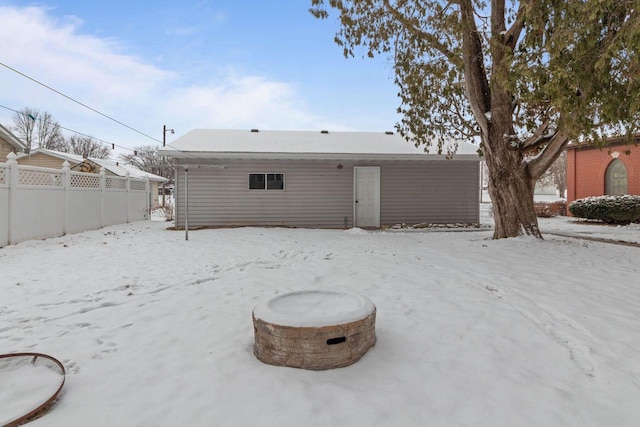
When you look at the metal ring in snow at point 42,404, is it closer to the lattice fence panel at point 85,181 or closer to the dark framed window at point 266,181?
the lattice fence panel at point 85,181

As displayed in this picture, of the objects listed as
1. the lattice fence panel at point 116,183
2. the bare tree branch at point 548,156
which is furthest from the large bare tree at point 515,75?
the lattice fence panel at point 116,183

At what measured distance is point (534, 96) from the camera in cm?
580

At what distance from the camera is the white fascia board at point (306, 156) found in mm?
10865

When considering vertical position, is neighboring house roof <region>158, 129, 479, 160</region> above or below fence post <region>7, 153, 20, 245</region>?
above

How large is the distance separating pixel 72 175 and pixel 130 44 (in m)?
5.83

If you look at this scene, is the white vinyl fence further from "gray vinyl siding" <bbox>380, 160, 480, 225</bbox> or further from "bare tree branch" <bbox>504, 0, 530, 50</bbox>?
"bare tree branch" <bbox>504, 0, 530, 50</bbox>

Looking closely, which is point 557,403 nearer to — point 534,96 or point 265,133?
point 534,96

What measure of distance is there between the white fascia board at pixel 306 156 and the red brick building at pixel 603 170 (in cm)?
715

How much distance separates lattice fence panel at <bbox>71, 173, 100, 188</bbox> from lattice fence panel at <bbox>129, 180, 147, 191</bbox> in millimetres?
2845

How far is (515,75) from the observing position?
582 centimetres

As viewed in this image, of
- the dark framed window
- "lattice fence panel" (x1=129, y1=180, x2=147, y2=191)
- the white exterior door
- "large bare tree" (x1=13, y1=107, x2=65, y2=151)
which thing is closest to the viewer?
the dark framed window

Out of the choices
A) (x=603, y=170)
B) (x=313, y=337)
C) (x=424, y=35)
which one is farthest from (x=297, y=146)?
(x=603, y=170)

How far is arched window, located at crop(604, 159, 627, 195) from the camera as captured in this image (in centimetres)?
1400

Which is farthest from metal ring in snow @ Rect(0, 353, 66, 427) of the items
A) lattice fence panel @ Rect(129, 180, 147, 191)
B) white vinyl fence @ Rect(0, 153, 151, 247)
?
lattice fence panel @ Rect(129, 180, 147, 191)
